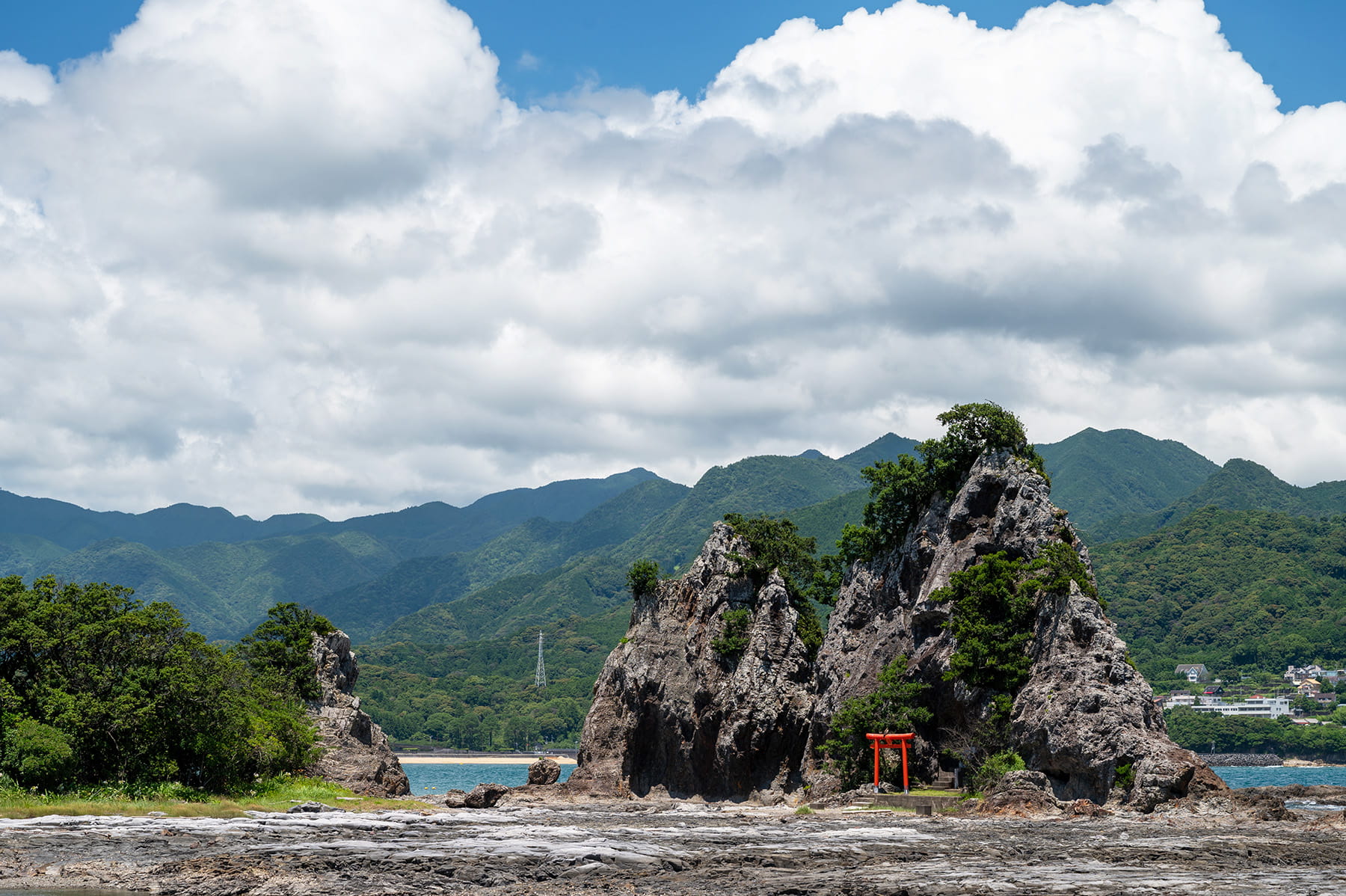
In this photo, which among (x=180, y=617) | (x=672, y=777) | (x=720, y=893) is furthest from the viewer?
(x=672, y=777)

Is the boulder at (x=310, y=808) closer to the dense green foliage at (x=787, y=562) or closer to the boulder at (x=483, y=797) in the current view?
the boulder at (x=483, y=797)

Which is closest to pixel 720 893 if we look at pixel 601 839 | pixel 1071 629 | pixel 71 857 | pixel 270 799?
pixel 601 839

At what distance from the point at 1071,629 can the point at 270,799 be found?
136 ft

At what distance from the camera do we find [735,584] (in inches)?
3467

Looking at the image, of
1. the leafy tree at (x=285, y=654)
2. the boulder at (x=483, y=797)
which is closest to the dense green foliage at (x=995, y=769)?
the boulder at (x=483, y=797)

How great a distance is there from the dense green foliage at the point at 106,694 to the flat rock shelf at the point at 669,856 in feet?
20.9

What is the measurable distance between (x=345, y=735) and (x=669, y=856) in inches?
1901

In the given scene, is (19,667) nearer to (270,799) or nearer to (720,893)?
(270,799)

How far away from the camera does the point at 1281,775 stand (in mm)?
155500

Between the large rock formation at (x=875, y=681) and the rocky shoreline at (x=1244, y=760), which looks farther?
the rocky shoreline at (x=1244, y=760)

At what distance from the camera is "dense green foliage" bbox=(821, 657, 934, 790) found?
70000mm

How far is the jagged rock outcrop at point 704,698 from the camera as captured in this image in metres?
83.0

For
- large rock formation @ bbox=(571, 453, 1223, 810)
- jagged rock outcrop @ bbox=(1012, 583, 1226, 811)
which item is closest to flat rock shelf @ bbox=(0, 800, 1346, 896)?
jagged rock outcrop @ bbox=(1012, 583, 1226, 811)

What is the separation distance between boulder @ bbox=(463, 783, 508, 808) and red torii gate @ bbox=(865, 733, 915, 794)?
22006mm
